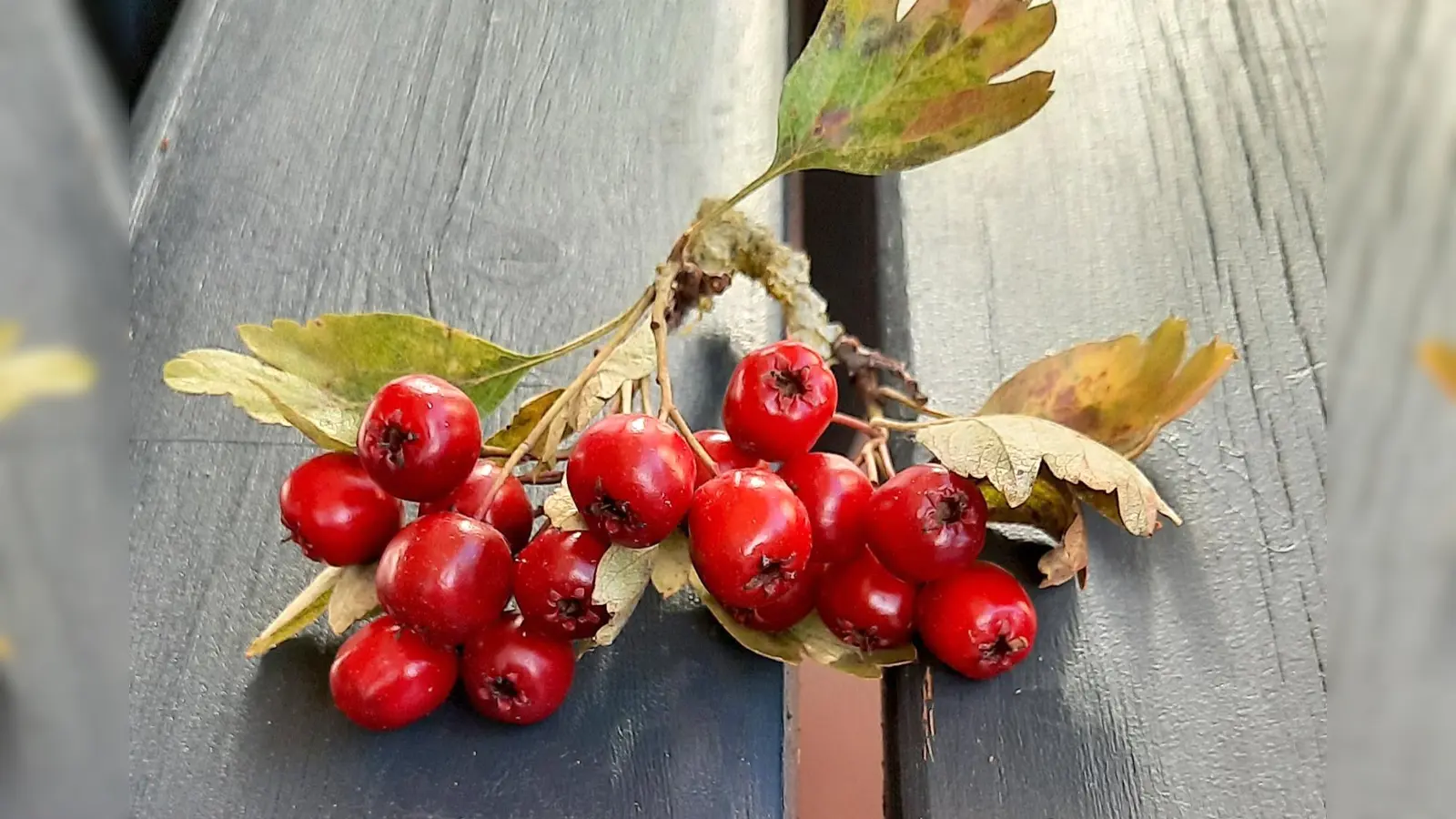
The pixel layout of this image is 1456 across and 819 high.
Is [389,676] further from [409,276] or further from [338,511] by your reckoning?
[409,276]

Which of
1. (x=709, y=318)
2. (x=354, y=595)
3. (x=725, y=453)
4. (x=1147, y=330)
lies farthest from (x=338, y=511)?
(x=1147, y=330)

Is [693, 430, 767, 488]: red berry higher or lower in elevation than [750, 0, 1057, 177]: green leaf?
lower

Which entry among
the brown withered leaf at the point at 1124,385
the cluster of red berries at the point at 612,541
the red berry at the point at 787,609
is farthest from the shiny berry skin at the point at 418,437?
the brown withered leaf at the point at 1124,385

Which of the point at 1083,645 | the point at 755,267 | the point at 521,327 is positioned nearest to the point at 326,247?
the point at 521,327
